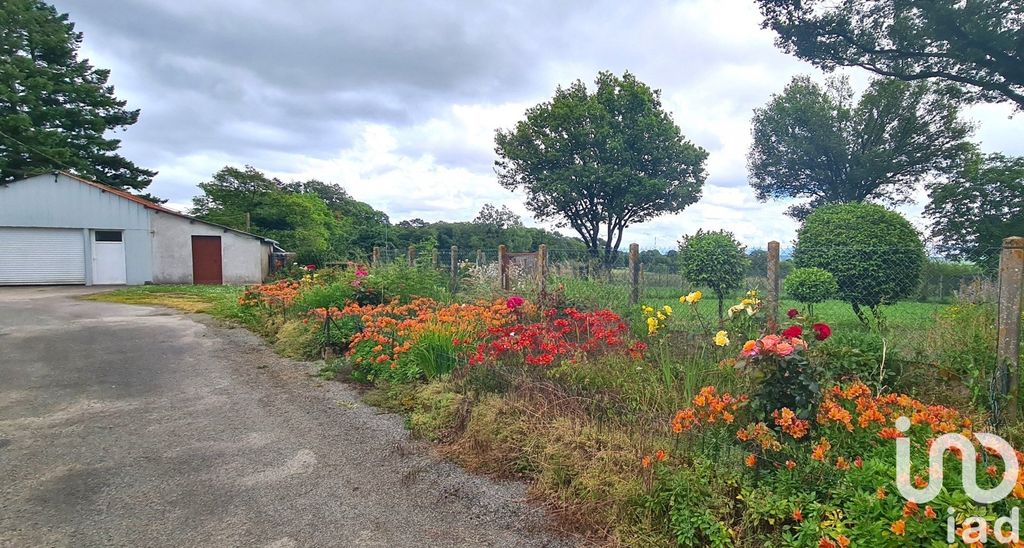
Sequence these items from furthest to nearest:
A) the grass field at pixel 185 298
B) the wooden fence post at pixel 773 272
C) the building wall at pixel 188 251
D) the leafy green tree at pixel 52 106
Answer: the leafy green tree at pixel 52 106 → the building wall at pixel 188 251 → the grass field at pixel 185 298 → the wooden fence post at pixel 773 272

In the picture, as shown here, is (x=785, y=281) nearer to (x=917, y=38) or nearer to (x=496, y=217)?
(x=917, y=38)

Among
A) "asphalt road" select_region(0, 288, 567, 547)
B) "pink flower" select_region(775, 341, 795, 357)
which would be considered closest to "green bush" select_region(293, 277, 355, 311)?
"asphalt road" select_region(0, 288, 567, 547)

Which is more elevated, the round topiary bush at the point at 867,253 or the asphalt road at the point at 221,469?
the round topiary bush at the point at 867,253

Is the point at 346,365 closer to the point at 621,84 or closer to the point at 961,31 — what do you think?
the point at 961,31

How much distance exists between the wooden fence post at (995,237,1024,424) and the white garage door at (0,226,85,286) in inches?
964

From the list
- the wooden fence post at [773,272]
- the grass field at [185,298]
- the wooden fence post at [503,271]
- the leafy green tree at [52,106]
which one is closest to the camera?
the wooden fence post at [773,272]

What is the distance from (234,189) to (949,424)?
3249cm

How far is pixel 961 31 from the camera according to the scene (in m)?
12.4

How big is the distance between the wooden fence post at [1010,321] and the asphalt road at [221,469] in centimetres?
302

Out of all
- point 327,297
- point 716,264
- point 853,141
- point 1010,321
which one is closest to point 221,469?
point 327,297

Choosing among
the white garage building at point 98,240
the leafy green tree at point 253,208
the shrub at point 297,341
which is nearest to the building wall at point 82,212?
the white garage building at point 98,240

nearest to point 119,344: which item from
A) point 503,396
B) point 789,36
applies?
point 503,396

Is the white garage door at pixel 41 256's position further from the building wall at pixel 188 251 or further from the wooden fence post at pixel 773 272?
the wooden fence post at pixel 773 272

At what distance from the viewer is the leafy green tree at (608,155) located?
24.1 metres
